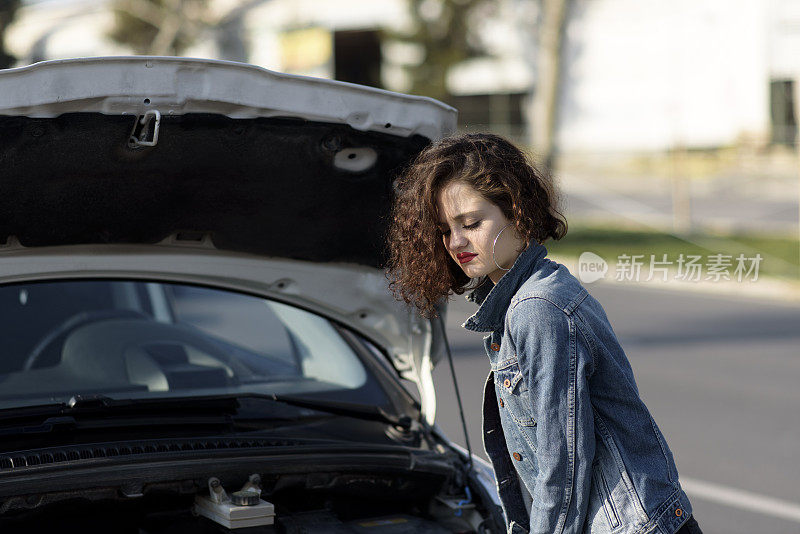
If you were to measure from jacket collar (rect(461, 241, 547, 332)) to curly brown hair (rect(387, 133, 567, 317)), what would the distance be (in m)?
0.04

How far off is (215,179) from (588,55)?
35.5 metres

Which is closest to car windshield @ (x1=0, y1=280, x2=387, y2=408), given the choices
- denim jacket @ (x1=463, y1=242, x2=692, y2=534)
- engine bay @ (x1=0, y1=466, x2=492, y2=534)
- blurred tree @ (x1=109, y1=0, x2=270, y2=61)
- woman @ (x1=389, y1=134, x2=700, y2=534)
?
engine bay @ (x1=0, y1=466, x2=492, y2=534)

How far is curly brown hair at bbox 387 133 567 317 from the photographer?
82.7 inches

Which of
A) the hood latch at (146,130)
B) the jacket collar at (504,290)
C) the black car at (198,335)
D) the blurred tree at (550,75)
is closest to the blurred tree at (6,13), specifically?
the black car at (198,335)

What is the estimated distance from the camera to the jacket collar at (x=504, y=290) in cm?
211

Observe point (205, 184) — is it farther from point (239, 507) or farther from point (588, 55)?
point (588, 55)

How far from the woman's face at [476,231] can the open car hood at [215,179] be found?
45cm

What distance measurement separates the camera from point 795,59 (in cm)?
3200

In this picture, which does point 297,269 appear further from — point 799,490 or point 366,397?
point 799,490

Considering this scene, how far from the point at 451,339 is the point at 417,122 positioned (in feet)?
24.6

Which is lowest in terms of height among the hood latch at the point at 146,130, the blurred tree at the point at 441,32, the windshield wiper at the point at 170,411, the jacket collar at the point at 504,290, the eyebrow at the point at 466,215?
the windshield wiper at the point at 170,411

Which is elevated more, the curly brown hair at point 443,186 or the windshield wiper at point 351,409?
the curly brown hair at point 443,186

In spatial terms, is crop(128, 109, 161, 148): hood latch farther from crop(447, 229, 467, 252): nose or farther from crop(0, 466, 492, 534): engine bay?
crop(0, 466, 492, 534): engine bay

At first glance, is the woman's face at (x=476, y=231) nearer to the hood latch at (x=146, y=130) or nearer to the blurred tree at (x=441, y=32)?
the hood latch at (x=146, y=130)
